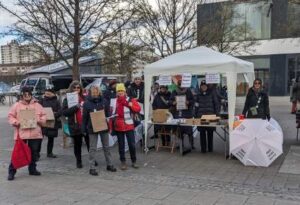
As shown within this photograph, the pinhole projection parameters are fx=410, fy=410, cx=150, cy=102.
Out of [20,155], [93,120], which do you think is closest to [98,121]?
[93,120]

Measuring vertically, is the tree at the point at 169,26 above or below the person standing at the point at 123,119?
above

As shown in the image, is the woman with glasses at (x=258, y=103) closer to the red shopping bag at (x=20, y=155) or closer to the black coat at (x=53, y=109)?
Result: the black coat at (x=53, y=109)

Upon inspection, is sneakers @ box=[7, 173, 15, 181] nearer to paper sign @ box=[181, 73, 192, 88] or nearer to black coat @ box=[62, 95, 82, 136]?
black coat @ box=[62, 95, 82, 136]

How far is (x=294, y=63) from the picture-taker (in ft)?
118

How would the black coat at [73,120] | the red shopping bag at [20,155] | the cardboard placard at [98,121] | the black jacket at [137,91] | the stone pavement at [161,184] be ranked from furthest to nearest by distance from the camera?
the black jacket at [137,91], the black coat at [73,120], the cardboard placard at [98,121], the red shopping bag at [20,155], the stone pavement at [161,184]

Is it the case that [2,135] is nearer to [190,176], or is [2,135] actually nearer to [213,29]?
[190,176]

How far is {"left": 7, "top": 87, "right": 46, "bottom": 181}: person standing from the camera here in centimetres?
733

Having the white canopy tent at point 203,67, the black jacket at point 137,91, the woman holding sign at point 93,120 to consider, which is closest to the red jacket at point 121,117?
the woman holding sign at point 93,120

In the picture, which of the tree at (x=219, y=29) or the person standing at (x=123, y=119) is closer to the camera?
the person standing at (x=123, y=119)

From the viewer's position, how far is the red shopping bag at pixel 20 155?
722 centimetres

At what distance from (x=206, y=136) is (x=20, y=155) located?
14.2 feet

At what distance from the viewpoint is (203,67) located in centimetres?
880

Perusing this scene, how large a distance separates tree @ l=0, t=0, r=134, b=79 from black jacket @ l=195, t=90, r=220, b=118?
5.26 m

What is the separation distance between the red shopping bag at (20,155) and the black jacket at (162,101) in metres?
3.66
